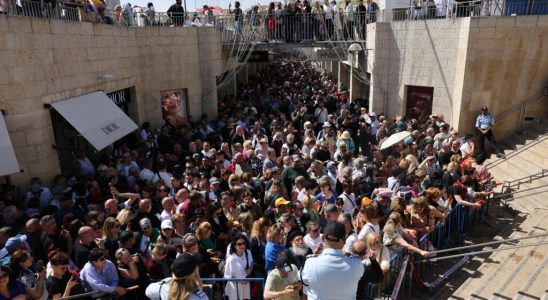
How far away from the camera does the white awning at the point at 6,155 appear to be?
23.3 ft

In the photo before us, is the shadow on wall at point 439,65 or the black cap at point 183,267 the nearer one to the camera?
the black cap at point 183,267

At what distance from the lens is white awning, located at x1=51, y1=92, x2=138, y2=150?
28.9ft

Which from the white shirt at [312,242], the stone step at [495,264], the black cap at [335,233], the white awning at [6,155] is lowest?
the stone step at [495,264]

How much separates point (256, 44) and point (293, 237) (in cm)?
1271

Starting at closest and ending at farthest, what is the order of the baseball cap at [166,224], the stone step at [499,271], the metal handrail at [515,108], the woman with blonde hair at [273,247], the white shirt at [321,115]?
the woman with blonde hair at [273,247]
the baseball cap at [166,224]
the stone step at [499,271]
the metal handrail at [515,108]
the white shirt at [321,115]

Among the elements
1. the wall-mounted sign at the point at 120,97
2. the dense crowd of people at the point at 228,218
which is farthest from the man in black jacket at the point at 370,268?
the wall-mounted sign at the point at 120,97

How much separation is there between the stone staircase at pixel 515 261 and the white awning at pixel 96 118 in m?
7.37

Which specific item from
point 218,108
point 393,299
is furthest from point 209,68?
point 393,299

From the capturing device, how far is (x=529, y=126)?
42.4ft

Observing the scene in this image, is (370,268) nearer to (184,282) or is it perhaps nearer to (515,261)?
(184,282)

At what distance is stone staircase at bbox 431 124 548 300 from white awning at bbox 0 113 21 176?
7.30 metres

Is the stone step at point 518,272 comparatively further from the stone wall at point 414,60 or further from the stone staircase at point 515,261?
the stone wall at point 414,60

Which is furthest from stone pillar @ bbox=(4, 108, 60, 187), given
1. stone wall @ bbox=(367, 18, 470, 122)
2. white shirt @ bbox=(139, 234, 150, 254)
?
stone wall @ bbox=(367, 18, 470, 122)

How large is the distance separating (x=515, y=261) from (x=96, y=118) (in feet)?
29.1
